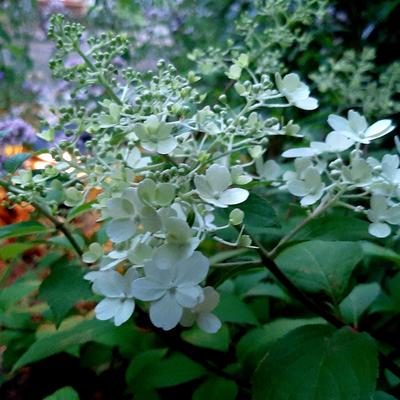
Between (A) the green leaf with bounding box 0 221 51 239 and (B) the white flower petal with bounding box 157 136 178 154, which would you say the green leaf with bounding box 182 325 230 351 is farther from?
(B) the white flower petal with bounding box 157 136 178 154

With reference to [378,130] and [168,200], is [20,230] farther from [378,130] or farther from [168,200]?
[378,130]

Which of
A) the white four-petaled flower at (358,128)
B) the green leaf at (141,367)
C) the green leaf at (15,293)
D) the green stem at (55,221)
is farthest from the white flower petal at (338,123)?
the green leaf at (15,293)

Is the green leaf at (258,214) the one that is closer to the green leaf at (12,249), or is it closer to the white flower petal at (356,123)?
the white flower petal at (356,123)

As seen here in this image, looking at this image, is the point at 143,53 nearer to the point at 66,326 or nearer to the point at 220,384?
the point at 66,326

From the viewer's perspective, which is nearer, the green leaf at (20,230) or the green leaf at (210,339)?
the green leaf at (20,230)

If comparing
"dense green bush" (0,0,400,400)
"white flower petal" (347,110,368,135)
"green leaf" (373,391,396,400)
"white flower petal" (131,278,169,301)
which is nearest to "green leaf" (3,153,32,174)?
"dense green bush" (0,0,400,400)

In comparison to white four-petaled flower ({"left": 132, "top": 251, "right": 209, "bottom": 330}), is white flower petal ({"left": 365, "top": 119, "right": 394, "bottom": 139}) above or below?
above
